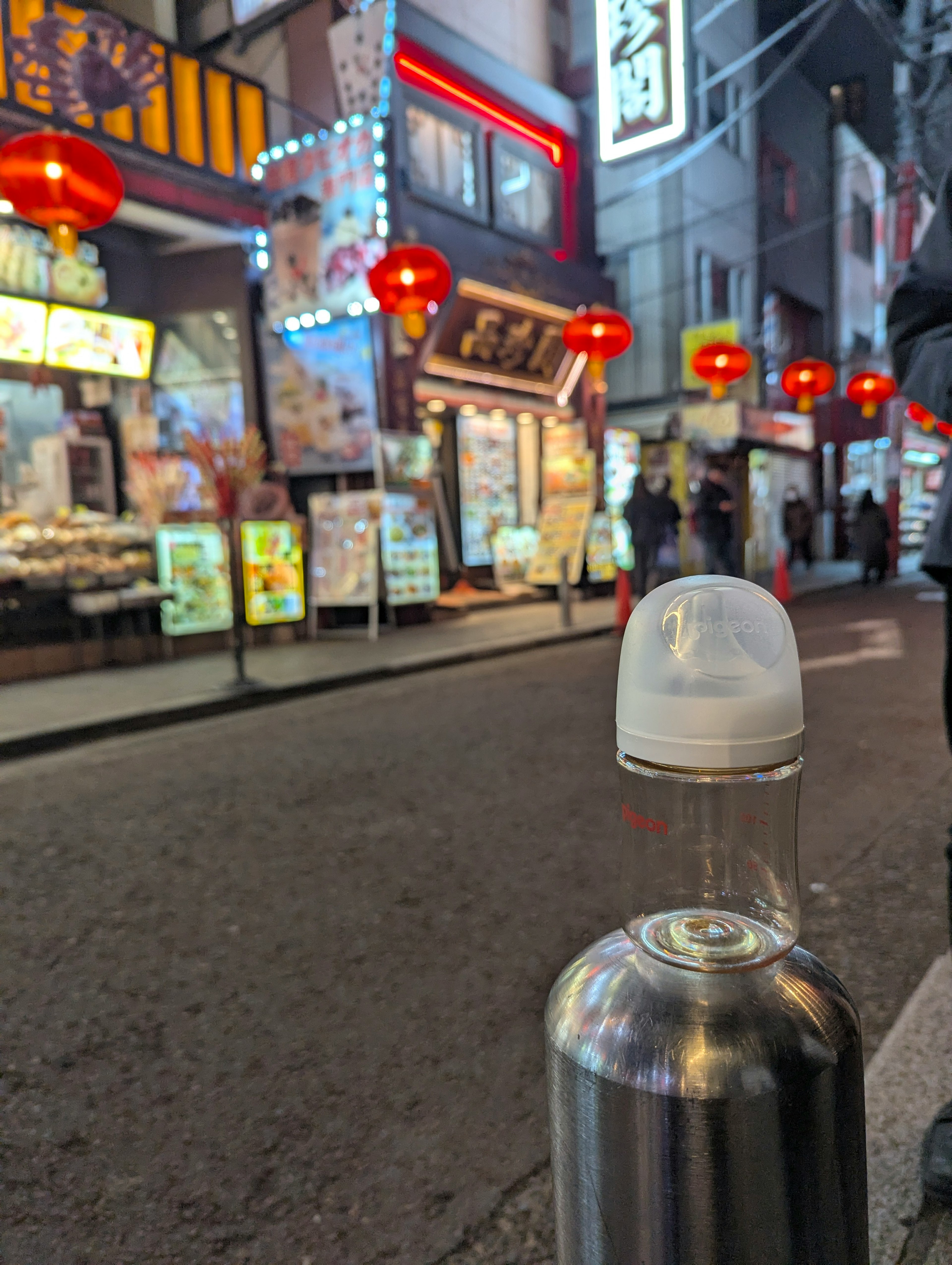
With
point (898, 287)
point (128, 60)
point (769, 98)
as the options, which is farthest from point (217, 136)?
point (769, 98)

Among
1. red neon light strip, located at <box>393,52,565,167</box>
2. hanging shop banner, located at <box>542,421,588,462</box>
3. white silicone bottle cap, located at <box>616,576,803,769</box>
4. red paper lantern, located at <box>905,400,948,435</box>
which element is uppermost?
red neon light strip, located at <box>393,52,565,167</box>

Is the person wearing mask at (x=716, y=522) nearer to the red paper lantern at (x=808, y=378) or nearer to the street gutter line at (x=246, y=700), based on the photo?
the red paper lantern at (x=808, y=378)

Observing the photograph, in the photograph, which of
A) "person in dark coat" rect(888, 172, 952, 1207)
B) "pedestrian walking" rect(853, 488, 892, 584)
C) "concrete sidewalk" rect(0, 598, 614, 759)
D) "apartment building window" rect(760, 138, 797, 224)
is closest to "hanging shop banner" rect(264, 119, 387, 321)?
"concrete sidewalk" rect(0, 598, 614, 759)

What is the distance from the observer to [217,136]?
36.2 ft

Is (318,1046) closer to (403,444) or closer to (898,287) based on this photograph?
(898,287)

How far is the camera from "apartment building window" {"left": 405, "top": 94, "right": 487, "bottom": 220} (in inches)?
497

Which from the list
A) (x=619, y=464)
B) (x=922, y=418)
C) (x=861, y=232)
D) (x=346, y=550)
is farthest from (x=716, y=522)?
(x=861, y=232)

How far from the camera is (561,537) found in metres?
14.9

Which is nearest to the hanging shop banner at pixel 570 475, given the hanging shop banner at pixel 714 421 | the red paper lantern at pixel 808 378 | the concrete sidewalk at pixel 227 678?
the hanging shop banner at pixel 714 421

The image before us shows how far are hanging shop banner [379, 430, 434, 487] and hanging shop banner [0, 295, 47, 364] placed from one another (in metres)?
4.26

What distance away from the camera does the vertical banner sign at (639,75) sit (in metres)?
9.34

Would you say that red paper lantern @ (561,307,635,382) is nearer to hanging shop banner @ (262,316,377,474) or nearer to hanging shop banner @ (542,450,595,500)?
hanging shop banner @ (262,316,377,474)

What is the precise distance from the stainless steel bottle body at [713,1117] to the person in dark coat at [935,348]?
83 cm

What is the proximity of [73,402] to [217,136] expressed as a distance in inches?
164
